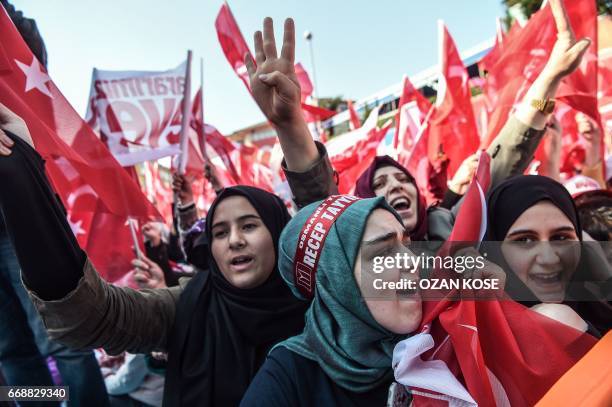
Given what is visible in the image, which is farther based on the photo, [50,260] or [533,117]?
[533,117]

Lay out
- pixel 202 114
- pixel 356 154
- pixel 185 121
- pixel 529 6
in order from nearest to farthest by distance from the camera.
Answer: pixel 185 121, pixel 202 114, pixel 356 154, pixel 529 6

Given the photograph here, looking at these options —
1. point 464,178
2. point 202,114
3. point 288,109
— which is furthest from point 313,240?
point 202,114

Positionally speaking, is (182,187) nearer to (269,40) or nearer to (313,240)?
(269,40)

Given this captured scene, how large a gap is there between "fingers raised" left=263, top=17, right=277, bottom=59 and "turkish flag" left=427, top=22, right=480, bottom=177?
231cm

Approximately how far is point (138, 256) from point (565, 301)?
195 centimetres

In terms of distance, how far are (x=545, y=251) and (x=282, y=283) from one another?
95cm

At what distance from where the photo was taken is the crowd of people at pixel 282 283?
1.07 metres

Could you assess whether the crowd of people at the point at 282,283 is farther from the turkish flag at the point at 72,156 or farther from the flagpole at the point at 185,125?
the flagpole at the point at 185,125

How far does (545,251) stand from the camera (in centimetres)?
120

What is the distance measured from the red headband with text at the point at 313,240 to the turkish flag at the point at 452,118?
100 inches

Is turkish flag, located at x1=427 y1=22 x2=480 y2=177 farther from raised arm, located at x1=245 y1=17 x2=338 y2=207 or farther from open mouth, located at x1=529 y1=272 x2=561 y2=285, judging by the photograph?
open mouth, located at x1=529 y1=272 x2=561 y2=285

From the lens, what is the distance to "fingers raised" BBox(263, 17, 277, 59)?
61.6 inches

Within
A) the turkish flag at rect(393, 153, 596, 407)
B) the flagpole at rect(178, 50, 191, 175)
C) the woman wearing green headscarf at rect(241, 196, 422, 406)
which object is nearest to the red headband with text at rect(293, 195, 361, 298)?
the woman wearing green headscarf at rect(241, 196, 422, 406)

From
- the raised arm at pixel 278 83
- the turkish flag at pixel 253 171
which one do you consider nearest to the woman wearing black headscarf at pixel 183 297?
the raised arm at pixel 278 83
